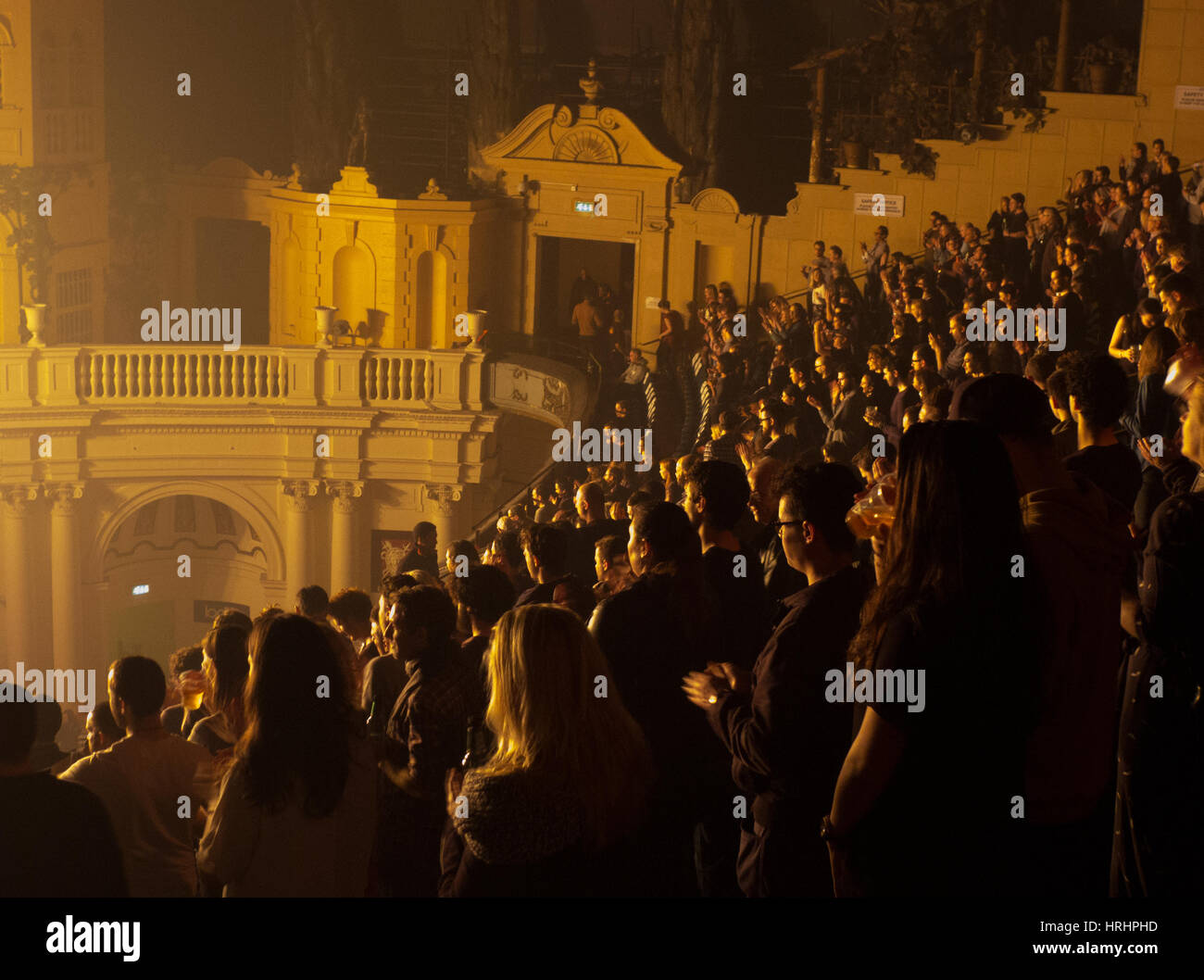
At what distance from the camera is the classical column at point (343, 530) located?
78.6ft

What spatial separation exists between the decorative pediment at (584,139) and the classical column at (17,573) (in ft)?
31.0

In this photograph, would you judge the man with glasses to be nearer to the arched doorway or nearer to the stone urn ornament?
the stone urn ornament

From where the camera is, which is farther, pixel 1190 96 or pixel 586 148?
pixel 586 148

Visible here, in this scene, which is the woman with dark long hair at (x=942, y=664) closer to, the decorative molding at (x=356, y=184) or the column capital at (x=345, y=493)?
the column capital at (x=345, y=493)

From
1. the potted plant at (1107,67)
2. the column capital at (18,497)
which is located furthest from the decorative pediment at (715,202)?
the column capital at (18,497)

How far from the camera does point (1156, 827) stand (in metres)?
4.43

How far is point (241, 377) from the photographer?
76.5 feet

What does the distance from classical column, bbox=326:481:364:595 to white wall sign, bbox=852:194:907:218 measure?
838 centimetres

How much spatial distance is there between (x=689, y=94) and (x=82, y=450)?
1066 cm

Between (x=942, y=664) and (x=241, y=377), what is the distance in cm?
2082

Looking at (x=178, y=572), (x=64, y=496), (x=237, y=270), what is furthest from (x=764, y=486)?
(x=237, y=270)

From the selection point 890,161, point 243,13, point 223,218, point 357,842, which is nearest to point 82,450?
point 223,218

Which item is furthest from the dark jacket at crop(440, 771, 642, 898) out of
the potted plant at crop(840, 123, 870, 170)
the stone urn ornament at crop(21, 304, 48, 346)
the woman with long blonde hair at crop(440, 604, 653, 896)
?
the stone urn ornament at crop(21, 304, 48, 346)

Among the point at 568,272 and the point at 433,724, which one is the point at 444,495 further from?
the point at 433,724
